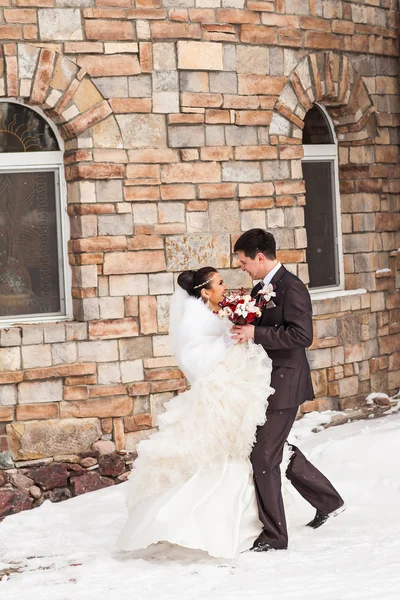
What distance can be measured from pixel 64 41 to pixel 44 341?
Answer: 2.29m

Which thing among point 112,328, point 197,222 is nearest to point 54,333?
point 112,328

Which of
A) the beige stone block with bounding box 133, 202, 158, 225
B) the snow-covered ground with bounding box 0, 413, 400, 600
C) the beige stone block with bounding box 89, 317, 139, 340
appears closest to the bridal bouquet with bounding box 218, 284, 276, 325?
the snow-covered ground with bounding box 0, 413, 400, 600

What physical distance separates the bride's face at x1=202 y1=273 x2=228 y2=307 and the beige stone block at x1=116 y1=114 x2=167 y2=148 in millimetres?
2569

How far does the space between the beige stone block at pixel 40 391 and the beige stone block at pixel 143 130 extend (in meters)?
1.94

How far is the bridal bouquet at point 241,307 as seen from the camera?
5930 millimetres

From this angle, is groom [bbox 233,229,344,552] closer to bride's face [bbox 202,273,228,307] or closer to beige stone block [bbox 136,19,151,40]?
bride's face [bbox 202,273,228,307]

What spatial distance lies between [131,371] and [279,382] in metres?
2.64

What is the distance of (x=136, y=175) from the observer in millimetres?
8555

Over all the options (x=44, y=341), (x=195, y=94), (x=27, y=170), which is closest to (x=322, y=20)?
(x=195, y=94)

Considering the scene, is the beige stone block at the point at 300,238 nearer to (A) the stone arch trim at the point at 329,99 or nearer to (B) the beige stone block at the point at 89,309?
(A) the stone arch trim at the point at 329,99

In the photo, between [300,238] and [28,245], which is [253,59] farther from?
[28,245]

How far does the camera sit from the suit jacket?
5.99m

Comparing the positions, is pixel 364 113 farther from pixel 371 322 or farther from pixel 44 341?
pixel 44 341

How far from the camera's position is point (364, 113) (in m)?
10.1
